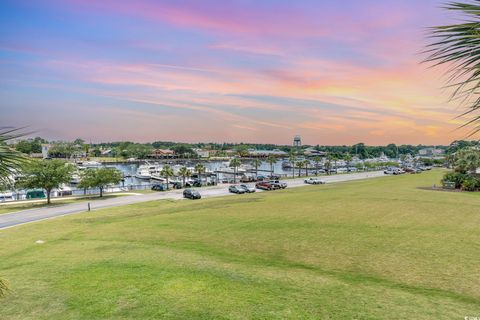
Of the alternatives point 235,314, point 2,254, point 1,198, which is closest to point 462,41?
point 235,314

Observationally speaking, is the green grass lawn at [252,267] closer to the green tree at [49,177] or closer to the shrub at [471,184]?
the green tree at [49,177]

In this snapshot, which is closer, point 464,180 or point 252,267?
point 252,267

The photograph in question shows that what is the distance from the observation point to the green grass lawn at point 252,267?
29.7 ft

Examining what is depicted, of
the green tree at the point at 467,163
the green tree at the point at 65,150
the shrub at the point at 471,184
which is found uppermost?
the green tree at the point at 65,150

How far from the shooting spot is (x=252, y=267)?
43.4 feet

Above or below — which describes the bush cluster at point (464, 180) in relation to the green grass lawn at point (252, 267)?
above

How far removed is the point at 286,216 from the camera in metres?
25.5

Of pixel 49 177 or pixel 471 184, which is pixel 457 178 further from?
pixel 49 177

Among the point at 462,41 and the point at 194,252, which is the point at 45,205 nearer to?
the point at 194,252

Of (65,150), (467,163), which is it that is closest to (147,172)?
(467,163)

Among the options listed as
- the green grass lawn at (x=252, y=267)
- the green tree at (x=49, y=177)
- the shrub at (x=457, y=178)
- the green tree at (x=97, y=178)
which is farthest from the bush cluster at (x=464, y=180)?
the green tree at (x=49, y=177)

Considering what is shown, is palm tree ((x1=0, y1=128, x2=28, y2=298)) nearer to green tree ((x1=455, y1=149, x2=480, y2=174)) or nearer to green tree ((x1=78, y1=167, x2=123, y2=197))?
green tree ((x1=78, y1=167, x2=123, y2=197))

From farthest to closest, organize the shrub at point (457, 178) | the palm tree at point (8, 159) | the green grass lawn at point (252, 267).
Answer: the shrub at point (457, 178), the green grass lawn at point (252, 267), the palm tree at point (8, 159)

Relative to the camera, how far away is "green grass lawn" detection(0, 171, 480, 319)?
906 centimetres
